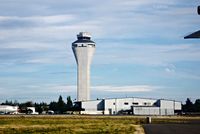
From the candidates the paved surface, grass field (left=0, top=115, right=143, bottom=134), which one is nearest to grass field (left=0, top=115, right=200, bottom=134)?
grass field (left=0, top=115, right=143, bottom=134)

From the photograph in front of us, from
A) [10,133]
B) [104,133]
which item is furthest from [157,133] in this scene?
[10,133]

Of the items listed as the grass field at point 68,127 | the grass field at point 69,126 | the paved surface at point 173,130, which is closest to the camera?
the paved surface at point 173,130

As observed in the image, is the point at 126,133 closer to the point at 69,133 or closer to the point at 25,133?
the point at 69,133

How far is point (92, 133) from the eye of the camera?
48125 millimetres

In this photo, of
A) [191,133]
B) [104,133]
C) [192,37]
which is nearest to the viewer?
[192,37]

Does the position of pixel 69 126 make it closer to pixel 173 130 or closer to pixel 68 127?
pixel 68 127

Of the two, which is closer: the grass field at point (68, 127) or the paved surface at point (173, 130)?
the paved surface at point (173, 130)

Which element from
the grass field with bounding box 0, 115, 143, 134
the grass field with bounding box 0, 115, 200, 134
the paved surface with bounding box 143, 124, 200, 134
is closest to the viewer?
the paved surface with bounding box 143, 124, 200, 134

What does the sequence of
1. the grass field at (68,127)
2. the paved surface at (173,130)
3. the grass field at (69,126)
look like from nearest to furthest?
Answer: the paved surface at (173,130)
the grass field at (69,126)
the grass field at (68,127)

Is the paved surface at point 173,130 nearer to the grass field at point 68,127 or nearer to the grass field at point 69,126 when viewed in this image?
the grass field at point 69,126

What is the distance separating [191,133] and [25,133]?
1768cm

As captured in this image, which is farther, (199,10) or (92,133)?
(92,133)

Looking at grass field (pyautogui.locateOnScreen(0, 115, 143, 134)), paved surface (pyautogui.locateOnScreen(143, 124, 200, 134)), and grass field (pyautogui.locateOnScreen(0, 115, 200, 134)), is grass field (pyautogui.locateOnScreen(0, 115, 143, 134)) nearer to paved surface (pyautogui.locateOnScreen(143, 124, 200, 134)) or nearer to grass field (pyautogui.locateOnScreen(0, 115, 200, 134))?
grass field (pyautogui.locateOnScreen(0, 115, 200, 134))

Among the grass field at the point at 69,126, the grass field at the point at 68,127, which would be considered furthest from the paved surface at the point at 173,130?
the grass field at the point at 68,127
